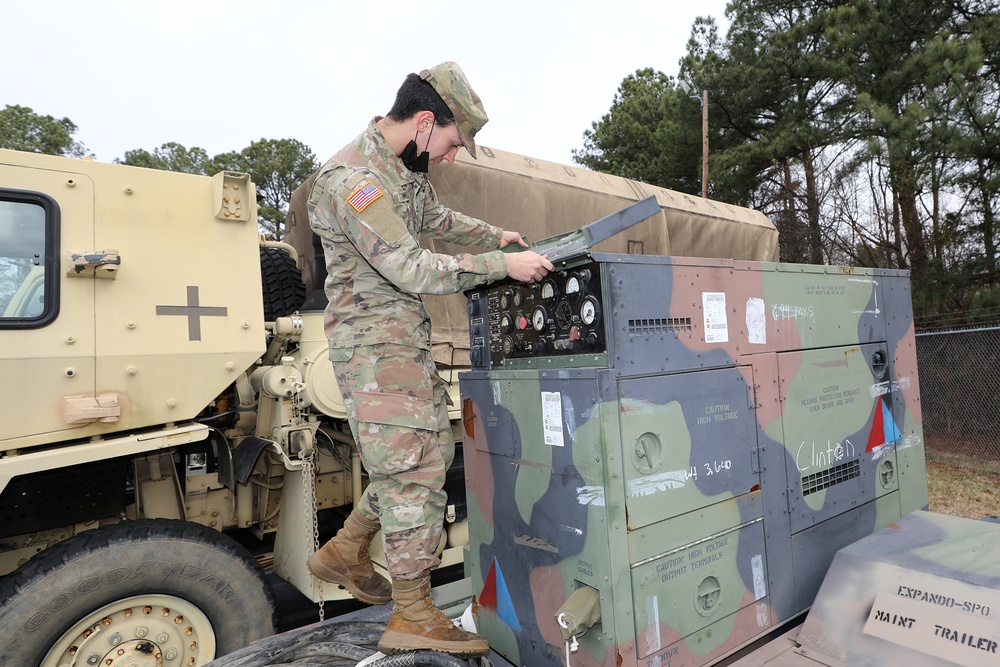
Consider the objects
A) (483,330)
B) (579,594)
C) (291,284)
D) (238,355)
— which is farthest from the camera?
(291,284)

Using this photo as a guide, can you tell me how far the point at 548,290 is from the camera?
236 centimetres

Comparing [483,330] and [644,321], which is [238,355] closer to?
[483,330]

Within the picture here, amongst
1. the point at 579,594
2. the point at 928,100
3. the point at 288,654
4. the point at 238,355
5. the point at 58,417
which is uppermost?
the point at 928,100

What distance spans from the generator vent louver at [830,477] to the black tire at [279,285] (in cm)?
291

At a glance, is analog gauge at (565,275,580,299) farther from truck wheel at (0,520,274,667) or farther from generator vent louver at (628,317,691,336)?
truck wheel at (0,520,274,667)

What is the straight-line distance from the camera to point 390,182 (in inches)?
96.1

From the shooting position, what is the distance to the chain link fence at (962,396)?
8.05 m

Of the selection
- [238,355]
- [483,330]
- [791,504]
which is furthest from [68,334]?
[791,504]

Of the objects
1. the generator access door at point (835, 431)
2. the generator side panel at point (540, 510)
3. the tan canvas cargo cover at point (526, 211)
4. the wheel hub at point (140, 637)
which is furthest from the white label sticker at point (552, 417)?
the wheel hub at point (140, 637)

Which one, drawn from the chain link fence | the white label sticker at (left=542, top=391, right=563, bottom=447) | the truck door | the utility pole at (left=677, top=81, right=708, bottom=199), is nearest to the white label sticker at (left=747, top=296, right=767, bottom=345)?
the white label sticker at (left=542, top=391, right=563, bottom=447)

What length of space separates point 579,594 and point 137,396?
6.86ft

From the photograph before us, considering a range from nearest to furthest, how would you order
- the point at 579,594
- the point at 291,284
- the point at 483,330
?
the point at 579,594
the point at 483,330
the point at 291,284

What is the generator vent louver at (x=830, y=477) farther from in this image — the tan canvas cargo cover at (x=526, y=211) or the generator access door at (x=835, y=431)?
the tan canvas cargo cover at (x=526, y=211)

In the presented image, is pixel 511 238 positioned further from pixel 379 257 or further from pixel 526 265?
pixel 379 257
